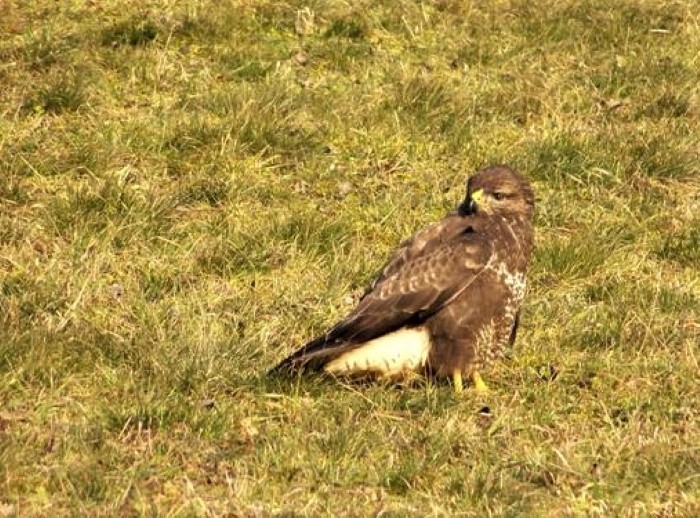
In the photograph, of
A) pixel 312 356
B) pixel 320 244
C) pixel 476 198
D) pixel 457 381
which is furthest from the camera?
pixel 320 244

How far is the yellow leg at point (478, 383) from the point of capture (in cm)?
782

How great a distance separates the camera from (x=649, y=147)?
10.9 m

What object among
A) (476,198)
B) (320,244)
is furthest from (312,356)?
(320,244)

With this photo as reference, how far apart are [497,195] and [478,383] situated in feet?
4.04

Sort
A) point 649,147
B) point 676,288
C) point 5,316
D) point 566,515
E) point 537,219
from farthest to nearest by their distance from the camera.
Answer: point 649,147
point 537,219
point 676,288
point 5,316
point 566,515

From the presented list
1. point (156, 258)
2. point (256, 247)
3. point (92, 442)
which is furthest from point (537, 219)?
point (92, 442)

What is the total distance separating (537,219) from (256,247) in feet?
7.27

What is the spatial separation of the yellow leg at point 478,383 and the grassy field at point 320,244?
0.17 metres

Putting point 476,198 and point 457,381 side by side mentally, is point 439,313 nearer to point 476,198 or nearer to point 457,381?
point 457,381

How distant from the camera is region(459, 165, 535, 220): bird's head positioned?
8297mm

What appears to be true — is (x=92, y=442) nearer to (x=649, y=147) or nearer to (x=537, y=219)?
(x=537, y=219)

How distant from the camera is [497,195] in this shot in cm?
834

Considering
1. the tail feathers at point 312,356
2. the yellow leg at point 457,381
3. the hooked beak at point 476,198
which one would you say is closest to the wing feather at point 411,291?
the tail feathers at point 312,356

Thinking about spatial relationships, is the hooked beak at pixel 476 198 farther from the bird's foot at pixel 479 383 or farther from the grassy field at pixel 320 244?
the bird's foot at pixel 479 383
